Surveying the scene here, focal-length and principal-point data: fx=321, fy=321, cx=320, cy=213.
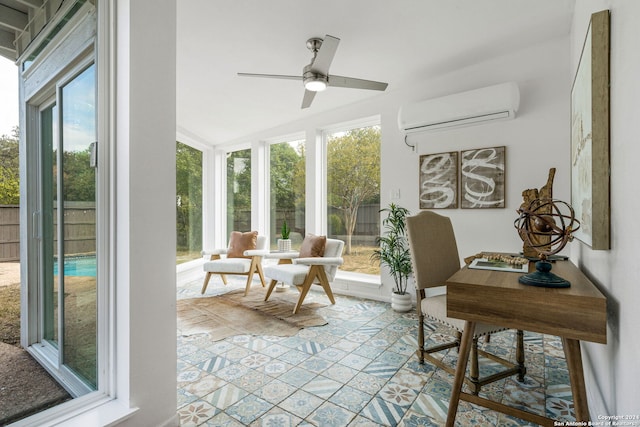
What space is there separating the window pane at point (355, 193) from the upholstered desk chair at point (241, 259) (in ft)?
3.34

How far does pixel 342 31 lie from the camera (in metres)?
2.46

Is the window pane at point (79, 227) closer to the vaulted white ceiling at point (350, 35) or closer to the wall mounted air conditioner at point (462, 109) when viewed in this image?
the vaulted white ceiling at point (350, 35)

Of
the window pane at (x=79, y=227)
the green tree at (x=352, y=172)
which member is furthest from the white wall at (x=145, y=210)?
the green tree at (x=352, y=172)

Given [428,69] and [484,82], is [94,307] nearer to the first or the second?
[428,69]

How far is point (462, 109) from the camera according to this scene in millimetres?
2916

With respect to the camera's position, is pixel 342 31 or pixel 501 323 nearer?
pixel 501 323

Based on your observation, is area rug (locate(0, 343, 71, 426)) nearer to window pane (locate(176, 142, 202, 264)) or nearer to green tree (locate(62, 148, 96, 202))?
green tree (locate(62, 148, 96, 202))

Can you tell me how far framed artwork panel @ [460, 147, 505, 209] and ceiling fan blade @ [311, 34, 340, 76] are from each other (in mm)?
1644

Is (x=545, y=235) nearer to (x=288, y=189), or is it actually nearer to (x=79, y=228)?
(x=79, y=228)

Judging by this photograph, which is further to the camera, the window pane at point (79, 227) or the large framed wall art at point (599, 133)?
the window pane at point (79, 227)

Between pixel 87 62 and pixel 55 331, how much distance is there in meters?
1.24

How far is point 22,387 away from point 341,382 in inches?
58.9

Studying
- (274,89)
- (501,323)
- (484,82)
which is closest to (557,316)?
(501,323)

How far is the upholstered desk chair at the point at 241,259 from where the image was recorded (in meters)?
4.00
